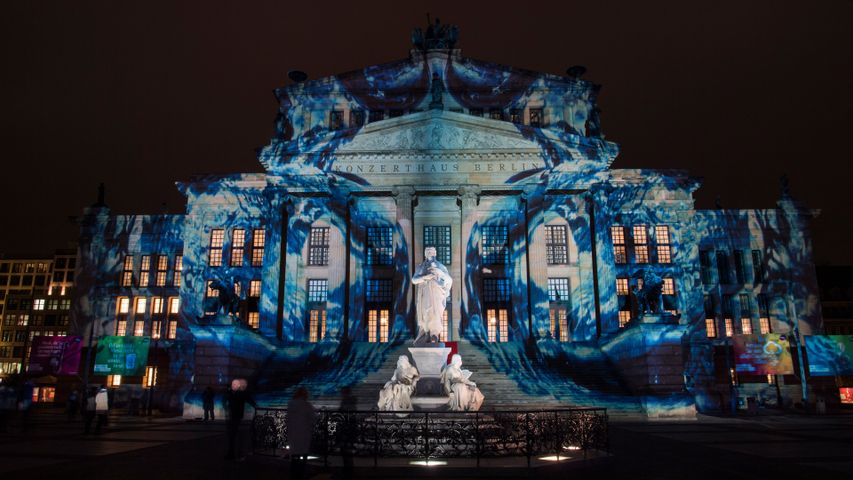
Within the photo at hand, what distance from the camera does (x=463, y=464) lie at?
1330 centimetres

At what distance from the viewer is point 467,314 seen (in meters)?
43.5

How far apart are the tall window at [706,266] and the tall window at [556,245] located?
1188 cm

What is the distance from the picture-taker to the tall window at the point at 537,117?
50.8 metres

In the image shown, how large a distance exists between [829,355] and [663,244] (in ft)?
43.9

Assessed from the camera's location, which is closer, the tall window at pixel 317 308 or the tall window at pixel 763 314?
the tall window at pixel 317 308

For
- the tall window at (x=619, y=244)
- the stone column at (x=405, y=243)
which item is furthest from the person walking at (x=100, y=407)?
the tall window at (x=619, y=244)

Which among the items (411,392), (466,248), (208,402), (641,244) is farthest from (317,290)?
(411,392)

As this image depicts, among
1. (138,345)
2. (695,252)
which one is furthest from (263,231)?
(695,252)

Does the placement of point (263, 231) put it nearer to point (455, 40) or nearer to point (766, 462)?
point (455, 40)

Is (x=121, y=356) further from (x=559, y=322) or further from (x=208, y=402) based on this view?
(x=559, y=322)

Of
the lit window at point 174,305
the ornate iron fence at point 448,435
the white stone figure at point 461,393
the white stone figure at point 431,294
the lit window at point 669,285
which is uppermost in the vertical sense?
the lit window at point 669,285

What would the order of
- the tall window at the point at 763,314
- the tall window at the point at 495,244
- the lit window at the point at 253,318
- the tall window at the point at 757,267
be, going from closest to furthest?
the tall window at the point at 495,244 → the lit window at the point at 253,318 → the tall window at the point at 763,314 → the tall window at the point at 757,267

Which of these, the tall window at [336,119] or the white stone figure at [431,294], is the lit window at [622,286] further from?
the white stone figure at [431,294]

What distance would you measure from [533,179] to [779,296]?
2315cm
